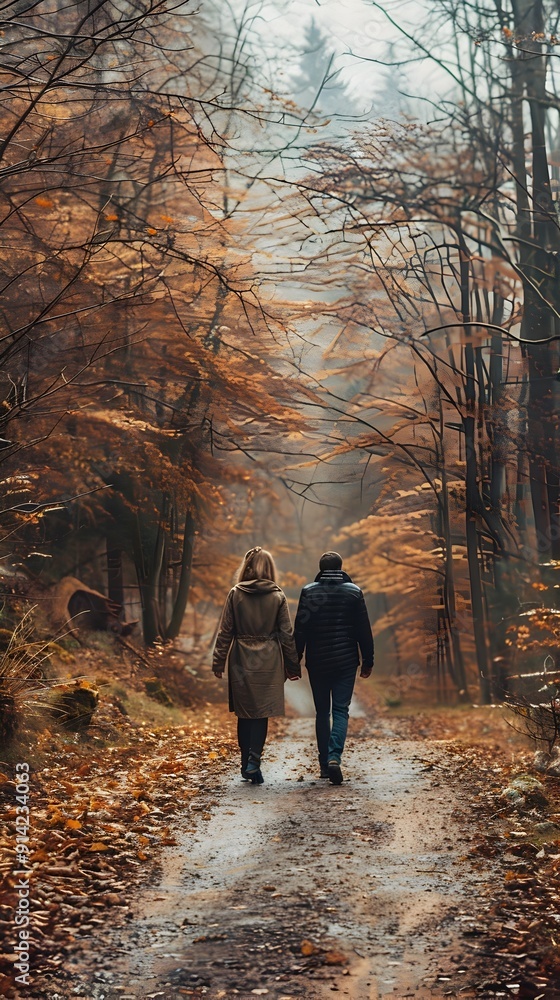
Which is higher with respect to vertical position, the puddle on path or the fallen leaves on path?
the fallen leaves on path

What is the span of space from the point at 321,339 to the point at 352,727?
8.29 meters

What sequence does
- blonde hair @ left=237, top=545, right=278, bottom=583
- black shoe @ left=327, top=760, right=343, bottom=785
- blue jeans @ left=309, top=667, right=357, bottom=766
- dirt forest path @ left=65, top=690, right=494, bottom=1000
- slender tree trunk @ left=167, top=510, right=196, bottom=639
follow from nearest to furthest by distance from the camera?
dirt forest path @ left=65, top=690, right=494, bottom=1000, black shoe @ left=327, top=760, right=343, bottom=785, blue jeans @ left=309, top=667, right=357, bottom=766, blonde hair @ left=237, top=545, right=278, bottom=583, slender tree trunk @ left=167, top=510, right=196, bottom=639

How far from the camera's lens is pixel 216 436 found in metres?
14.6

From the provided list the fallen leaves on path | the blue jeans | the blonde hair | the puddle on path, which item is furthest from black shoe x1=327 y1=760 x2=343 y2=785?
the blonde hair

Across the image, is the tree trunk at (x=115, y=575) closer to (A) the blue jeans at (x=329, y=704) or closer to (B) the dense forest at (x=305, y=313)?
(B) the dense forest at (x=305, y=313)

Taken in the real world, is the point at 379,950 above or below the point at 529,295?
below

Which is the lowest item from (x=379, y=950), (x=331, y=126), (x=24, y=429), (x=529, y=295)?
(x=379, y=950)

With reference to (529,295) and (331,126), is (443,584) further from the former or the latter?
(331,126)

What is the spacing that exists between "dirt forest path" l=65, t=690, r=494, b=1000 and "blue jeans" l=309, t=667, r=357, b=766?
86 centimetres

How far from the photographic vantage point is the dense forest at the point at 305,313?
34.9 feet

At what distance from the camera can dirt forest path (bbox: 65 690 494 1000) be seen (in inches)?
148

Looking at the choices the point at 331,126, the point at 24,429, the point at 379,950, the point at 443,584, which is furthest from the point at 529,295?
the point at 379,950

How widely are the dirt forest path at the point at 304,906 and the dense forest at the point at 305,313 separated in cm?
407

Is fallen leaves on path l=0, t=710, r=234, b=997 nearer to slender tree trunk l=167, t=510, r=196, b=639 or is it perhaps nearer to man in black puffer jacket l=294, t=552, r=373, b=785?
man in black puffer jacket l=294, t=552, r=373, b=785
